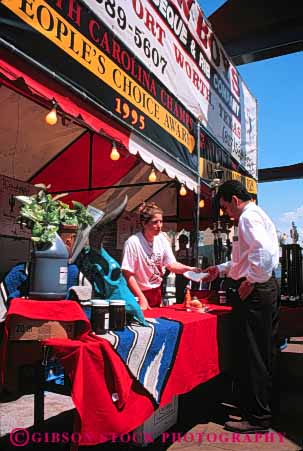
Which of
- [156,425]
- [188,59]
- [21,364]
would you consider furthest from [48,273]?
[188,59]

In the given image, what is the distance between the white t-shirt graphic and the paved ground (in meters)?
1.05

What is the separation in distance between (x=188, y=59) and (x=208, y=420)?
419cm

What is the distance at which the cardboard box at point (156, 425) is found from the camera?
2.30m

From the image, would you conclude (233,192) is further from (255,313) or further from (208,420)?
(208,420)

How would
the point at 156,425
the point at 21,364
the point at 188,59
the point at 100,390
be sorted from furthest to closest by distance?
the point at 188,59 → the point at 156,425 → the point at 21,364 → the point at 100,390

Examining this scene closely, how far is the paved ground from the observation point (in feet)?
8.21

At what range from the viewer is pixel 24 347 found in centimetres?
175

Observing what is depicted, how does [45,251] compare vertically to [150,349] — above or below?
above

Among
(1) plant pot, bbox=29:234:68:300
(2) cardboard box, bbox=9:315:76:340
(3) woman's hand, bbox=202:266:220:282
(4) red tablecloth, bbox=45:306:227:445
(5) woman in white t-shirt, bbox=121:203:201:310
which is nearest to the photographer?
(4) red tablecloth, bbox=45:306:227:445

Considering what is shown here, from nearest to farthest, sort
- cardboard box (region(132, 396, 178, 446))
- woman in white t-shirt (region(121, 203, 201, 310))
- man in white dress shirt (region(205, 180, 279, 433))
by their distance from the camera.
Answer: cardboard box (region(132, 396, 178, 446)), man in white dress shirt (region(205, 180, 279, 433)), woman in white t-shirt (region(121, 203, 201, 310))

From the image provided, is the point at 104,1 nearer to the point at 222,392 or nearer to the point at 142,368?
the point at 142,368

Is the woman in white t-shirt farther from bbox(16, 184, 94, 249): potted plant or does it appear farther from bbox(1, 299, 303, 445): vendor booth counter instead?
bbox(16, 184, 94, 249): potted plant

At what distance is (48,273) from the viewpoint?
75.8 inches

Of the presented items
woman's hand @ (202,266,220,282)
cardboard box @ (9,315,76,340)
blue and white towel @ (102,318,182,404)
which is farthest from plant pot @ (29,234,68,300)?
woman's hand @ (202,266,220,282)
